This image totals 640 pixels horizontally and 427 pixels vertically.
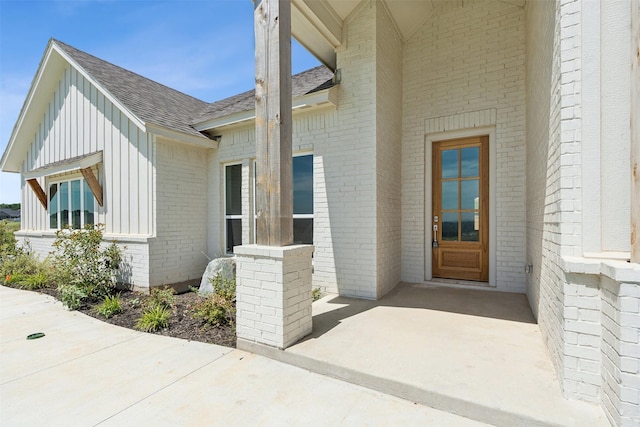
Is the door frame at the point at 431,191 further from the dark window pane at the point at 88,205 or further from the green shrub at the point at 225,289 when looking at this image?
the dark window pane at the point at 88,205

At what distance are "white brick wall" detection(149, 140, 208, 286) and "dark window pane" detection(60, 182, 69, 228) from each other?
3833 millimetres

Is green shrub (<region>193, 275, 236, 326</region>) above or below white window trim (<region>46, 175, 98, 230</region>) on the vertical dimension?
below

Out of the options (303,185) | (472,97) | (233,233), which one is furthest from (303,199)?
(472,97)

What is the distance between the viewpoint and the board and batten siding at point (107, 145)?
6245 mm

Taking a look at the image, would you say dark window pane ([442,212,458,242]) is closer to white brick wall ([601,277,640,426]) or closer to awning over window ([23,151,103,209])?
white brick wall ([601,277,640,426])

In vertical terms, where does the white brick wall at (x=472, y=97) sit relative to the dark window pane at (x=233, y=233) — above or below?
above

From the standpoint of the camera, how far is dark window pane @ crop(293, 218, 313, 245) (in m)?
5.80

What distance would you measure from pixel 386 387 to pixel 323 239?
312cm

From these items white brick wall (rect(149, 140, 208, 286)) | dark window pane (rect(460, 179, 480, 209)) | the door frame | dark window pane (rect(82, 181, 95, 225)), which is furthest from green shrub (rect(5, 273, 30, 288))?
dark window pane (rect(460, 179, 480, 209))

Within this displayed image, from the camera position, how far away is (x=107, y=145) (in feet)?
22.3

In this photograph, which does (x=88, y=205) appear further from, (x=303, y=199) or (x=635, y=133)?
(x=635, y=133)

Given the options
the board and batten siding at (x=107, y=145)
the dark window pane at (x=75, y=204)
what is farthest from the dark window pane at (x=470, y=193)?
the dark window pane at (x=75, y=204)

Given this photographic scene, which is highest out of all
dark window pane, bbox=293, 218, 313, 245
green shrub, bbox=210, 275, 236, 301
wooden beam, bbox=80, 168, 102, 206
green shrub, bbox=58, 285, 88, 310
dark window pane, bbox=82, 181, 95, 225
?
wooden beam, bbox=80, 168, 102, 206

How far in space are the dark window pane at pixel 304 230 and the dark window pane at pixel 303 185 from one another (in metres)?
0.18
